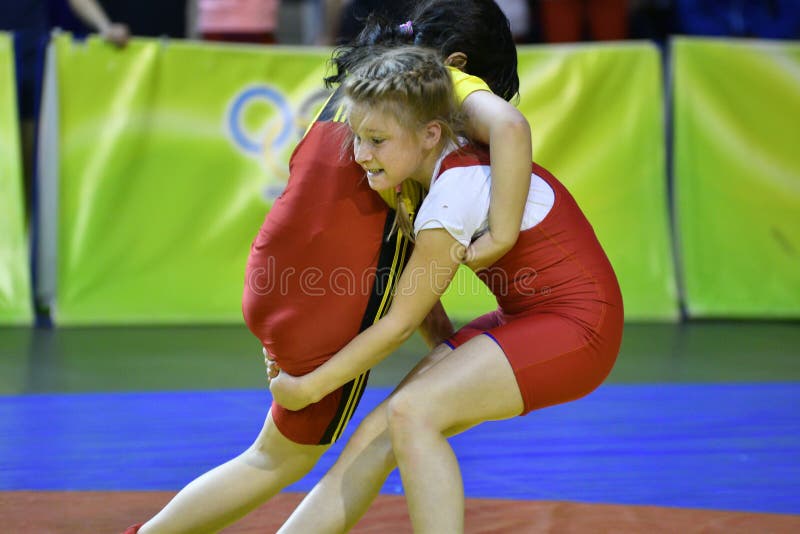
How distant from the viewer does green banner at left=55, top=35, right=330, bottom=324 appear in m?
5.77

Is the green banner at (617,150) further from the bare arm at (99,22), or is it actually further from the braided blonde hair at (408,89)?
the braided blonde hair at (408,89)

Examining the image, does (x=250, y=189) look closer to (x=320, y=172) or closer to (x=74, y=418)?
(x=74, y=418)

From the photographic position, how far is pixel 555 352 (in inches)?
94.0

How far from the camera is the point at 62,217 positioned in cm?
579

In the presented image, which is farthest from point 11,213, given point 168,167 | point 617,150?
point 617,150

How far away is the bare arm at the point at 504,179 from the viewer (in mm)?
2350

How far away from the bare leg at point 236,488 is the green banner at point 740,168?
3.82 m

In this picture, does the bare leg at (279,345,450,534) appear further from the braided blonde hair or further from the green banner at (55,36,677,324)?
the green banner at (55,36,677,324)

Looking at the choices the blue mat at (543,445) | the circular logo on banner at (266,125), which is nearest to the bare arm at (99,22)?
the circular logo on banner at (266,125)

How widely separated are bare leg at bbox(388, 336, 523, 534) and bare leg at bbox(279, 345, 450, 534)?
0.41 ft

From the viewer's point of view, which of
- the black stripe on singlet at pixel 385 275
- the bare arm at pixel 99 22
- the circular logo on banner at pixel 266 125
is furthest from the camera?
the circular logo on banner at pixel 266 125

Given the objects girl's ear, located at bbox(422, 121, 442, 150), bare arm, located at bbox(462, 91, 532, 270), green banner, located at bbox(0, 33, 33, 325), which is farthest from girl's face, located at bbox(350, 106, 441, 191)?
green banner, located at bbox(0, 33, 33, 325)

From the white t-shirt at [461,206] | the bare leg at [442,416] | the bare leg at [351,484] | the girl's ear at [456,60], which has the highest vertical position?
the girl's ear at [456,60]

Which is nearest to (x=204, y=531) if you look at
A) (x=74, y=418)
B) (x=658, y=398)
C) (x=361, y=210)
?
(x=361, y=210)
